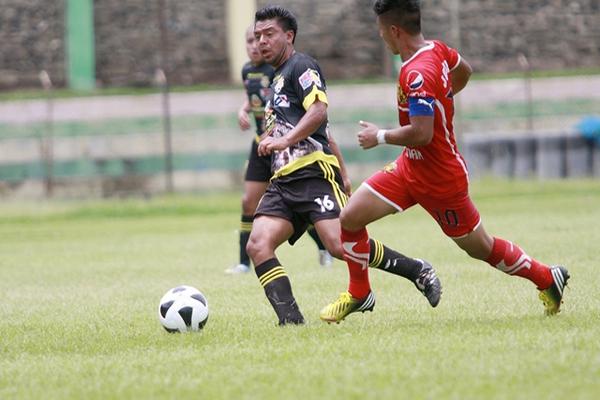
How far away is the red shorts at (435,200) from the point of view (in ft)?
25.2

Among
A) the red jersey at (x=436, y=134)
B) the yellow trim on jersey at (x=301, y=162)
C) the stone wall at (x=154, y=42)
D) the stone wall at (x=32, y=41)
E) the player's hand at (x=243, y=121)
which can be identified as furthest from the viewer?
the stone wall at (x=154, y=42)

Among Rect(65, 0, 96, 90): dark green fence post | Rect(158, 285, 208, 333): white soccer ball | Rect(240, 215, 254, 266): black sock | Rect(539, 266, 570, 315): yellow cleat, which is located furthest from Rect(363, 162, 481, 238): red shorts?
Rect(65, 0, 96, 90): dark green fence post

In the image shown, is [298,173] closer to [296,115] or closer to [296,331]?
[296,115]

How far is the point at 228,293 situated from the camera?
34.8 feet

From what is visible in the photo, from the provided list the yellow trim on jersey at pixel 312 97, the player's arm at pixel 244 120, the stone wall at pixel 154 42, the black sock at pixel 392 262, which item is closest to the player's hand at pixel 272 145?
the yellow trim on jersey at pixel 312 97

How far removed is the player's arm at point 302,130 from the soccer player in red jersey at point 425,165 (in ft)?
1.74

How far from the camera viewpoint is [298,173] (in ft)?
27.1

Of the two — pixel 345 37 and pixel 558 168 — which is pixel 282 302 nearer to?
pixel 558 168

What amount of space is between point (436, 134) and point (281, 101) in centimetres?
123

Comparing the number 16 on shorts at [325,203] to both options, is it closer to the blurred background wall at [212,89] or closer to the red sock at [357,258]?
the red sock at [357,258]

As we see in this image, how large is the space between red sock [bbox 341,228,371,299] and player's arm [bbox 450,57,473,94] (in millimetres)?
1090

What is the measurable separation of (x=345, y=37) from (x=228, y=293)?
89.3ft

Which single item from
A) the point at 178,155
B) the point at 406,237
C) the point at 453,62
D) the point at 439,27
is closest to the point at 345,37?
the point at 439,27

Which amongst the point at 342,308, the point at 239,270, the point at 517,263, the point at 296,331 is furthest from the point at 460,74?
the point at 239,270
